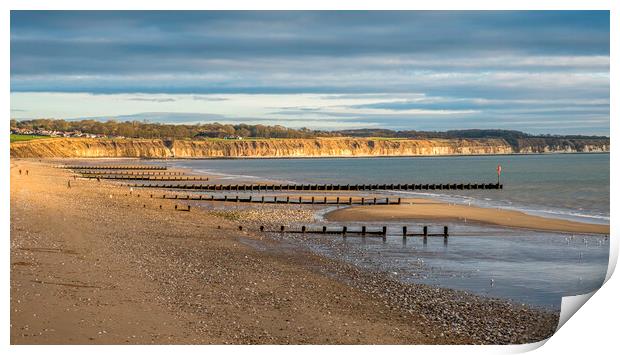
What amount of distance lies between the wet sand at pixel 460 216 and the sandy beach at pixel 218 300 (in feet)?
47.1

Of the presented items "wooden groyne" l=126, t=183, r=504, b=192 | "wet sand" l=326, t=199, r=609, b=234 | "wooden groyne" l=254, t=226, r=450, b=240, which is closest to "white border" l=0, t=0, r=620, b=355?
"wooden groyne" l=254, t=226, r=450, b=240

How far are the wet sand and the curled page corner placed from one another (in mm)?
15596

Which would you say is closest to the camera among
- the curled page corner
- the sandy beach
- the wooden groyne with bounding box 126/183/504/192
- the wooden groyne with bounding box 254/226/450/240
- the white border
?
the white border

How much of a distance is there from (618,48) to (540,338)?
632cm

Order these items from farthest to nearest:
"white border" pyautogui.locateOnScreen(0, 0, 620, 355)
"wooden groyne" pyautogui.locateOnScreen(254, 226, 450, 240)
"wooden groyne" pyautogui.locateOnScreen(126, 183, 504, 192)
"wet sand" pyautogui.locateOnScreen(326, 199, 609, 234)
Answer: "wooden groyne" pyautogui.locateOnScreen(126, 183, 504, 192)
"wet sand" pyautogui.locateOnScreen(326, 199, 609, 234)
"wooden groyne" pyautogui.locateOnScreen(254, 226, 450, 240)
"white border" pyautogui.locateOnScreen(0, 0, 620, 355)

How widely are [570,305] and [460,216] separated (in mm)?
21803

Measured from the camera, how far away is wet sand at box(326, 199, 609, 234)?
109 ft

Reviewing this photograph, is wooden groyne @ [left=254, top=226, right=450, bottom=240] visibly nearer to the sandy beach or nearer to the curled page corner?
the sandy beach

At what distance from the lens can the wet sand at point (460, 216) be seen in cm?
3309

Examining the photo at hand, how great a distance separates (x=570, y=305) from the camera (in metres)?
16.1
